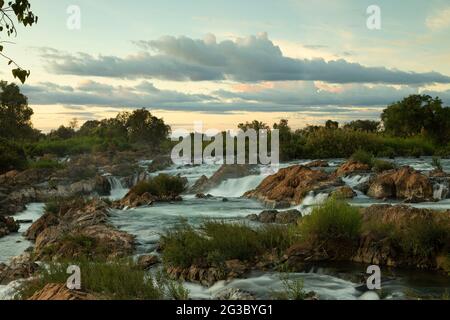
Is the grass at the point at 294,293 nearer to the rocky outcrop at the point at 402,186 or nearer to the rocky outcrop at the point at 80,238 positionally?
the rocky outcrop at the point at 80,238

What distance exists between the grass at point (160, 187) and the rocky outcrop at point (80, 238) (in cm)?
522

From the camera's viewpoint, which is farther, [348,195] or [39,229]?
[348,195]

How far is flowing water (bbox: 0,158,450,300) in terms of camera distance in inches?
335

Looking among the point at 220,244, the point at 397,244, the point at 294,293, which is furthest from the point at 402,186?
the point at 294,293

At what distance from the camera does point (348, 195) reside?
19.0 meters

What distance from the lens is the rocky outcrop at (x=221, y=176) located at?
27219 mm

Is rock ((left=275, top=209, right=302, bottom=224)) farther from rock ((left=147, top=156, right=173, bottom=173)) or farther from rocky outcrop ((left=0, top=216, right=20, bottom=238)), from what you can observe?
rock ((left=147, top=156, right=173, bottom=173))

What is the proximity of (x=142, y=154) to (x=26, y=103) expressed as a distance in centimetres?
1734

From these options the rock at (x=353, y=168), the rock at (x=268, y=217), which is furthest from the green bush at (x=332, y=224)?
the rock at (x=353, y=168)

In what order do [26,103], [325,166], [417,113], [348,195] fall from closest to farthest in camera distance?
[348,195] → [325,166] → [417,113] → [26,103]

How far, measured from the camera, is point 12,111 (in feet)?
191

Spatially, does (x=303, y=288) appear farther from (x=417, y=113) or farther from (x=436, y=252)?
(x=417, y=113)

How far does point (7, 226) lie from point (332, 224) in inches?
452

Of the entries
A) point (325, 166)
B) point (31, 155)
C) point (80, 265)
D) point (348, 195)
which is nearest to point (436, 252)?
point (80, 265)
